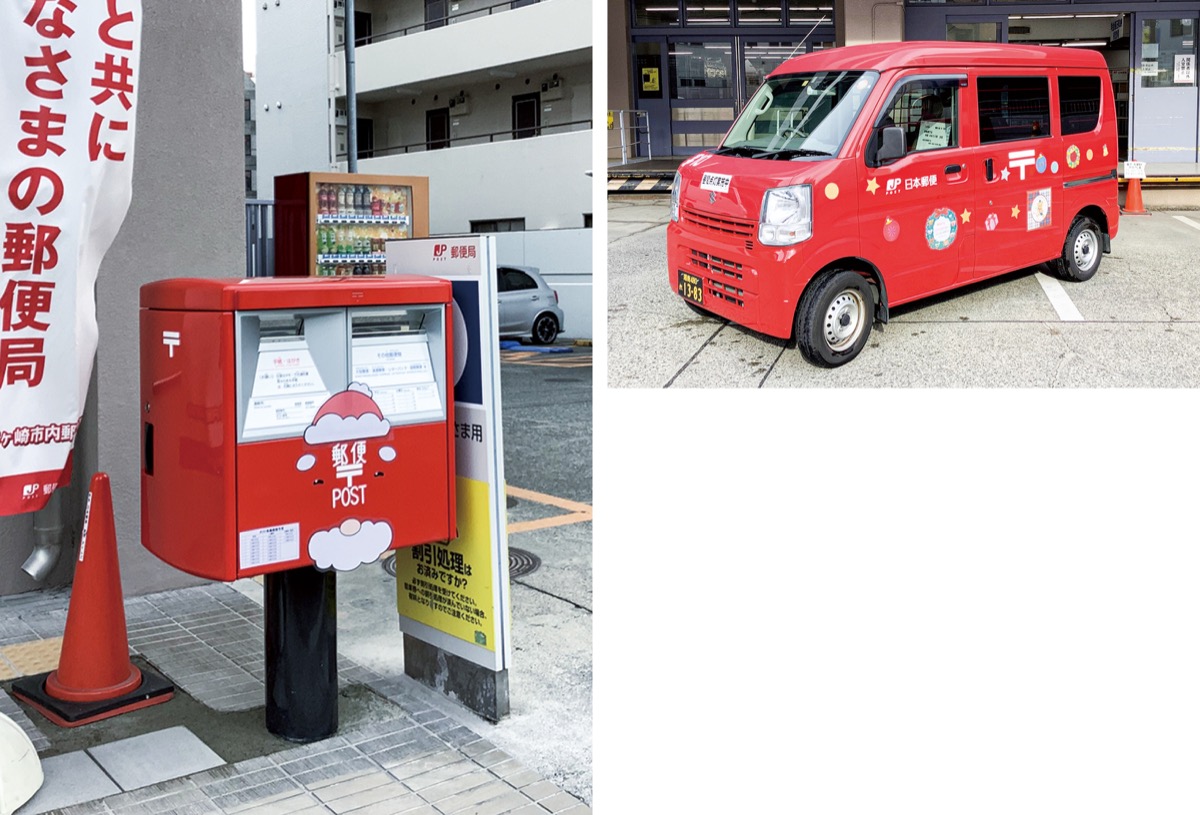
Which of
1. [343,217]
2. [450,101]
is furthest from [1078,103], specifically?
[450,101]

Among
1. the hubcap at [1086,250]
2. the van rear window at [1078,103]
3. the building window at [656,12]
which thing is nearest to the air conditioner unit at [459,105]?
the building window at [656,12]

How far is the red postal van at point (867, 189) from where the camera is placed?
233 inches

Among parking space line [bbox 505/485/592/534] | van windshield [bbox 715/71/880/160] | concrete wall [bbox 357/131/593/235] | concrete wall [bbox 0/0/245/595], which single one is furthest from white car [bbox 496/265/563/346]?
concrete wall [bbox 0/0/245/595]

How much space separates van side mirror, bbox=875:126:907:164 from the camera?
605cm

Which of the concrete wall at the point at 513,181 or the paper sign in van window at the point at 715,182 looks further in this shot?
the concrete wall at the point at 513,181

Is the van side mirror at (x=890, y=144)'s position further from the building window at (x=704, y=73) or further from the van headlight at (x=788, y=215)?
the building window at (x=704, y=73)

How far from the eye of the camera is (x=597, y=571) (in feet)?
18.9

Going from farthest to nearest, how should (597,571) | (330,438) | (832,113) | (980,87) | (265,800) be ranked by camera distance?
(980,87) < (832,113) < (597,571) < (330,438) < (265,800)

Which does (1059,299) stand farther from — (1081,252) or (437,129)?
(437,129)

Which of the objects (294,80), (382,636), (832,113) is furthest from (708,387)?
(294,80)

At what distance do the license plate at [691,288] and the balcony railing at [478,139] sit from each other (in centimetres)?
1799

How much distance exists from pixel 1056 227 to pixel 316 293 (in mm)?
5483

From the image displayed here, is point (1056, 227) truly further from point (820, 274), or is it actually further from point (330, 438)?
point (330, 438)

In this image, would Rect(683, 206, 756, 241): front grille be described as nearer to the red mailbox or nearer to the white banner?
the red mailbox
